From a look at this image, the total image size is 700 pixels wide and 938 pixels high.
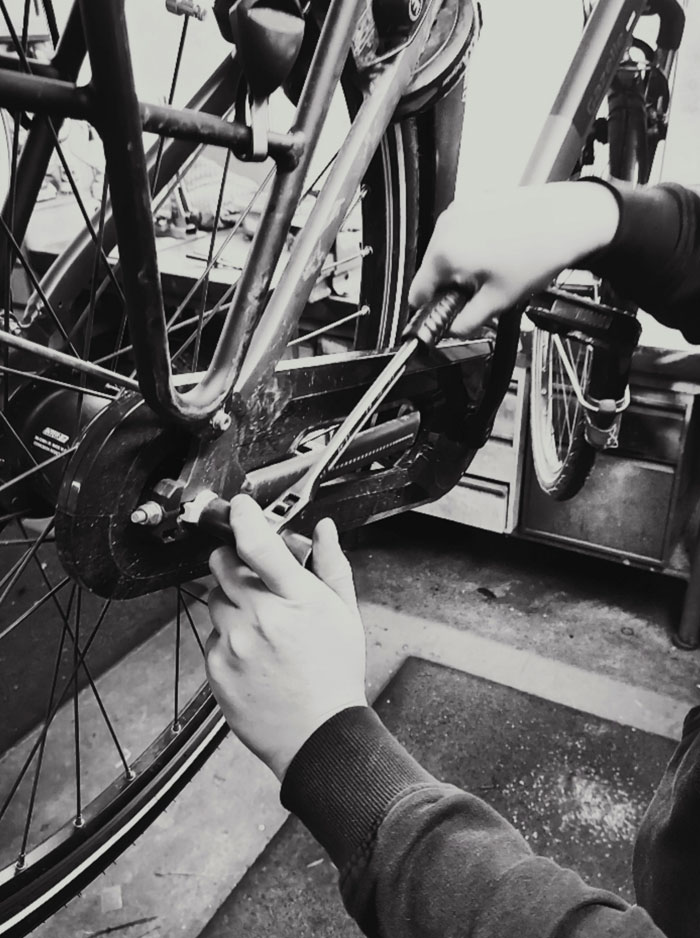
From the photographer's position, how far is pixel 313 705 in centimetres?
52

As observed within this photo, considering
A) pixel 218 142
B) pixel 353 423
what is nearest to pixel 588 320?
pixel 353 423

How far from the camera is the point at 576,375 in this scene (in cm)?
141

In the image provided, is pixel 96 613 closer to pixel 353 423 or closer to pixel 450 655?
pixel 450 655

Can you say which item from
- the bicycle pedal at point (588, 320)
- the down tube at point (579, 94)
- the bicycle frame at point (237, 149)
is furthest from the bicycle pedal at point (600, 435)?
the down tube at point (579, 94)

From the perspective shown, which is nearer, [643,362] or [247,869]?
[247,869]

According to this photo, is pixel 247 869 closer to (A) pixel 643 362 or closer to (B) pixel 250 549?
(B) pixel 250 549

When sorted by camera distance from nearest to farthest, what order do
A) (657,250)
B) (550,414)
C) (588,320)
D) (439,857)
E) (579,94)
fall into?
(439,857) → (657,250) → (579,94) → (588,320) → (550,414)

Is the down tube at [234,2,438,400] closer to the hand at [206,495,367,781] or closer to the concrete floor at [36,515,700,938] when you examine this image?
the hand at [206,495,367,781]

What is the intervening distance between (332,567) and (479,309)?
288mm

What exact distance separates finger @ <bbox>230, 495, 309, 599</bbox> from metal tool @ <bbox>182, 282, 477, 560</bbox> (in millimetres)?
60

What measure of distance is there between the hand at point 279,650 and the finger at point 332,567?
0.01 meters

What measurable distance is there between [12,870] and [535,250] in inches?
32.2

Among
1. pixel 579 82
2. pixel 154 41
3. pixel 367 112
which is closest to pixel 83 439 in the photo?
pixel 367 112

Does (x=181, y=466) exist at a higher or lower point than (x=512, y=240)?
→ lower
